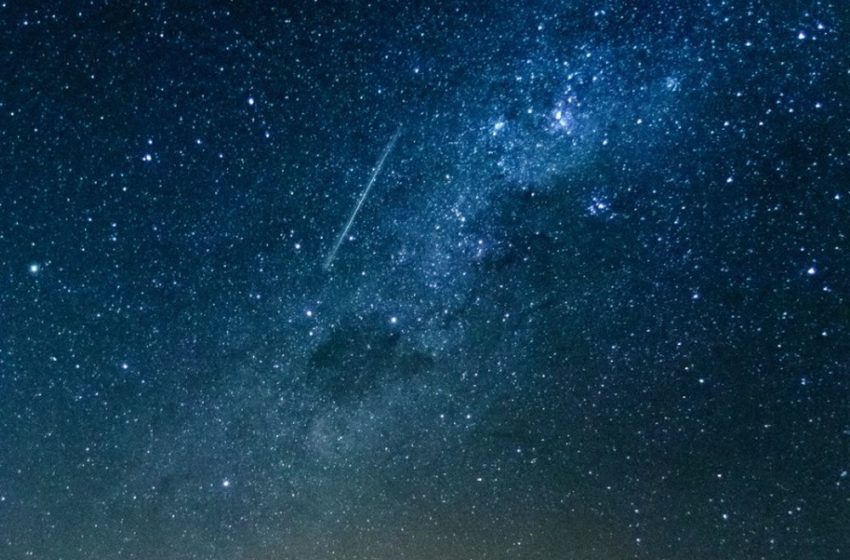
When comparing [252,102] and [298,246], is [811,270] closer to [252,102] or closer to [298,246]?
[298,246]

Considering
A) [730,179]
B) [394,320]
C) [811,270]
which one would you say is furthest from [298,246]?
[811,270]

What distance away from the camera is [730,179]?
3.76m

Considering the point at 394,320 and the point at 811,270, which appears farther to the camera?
the point at 394,320

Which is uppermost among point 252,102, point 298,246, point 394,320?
point 252,102

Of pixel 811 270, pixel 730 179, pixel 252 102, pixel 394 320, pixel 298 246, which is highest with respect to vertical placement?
pixel 252 102

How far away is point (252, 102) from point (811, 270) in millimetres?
4252

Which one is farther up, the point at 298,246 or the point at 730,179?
the point at 298,246

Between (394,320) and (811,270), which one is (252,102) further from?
(811,270)

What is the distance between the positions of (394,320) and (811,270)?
10.2 ft

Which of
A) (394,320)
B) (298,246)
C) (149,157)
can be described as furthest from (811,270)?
(149,157)

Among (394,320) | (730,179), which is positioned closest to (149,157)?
(394,320)

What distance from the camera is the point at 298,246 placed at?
4.07 meters

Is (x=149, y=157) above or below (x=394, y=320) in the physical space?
above

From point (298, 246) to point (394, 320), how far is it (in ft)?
3.21
